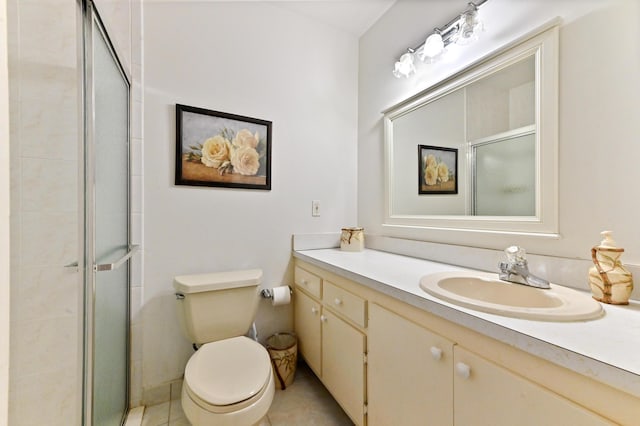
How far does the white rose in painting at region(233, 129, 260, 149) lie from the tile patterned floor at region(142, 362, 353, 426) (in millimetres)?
1567

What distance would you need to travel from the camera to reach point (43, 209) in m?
1.03

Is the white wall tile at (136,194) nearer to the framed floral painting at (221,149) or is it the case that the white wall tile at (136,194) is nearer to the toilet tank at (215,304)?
the framed floral painting at (221,149)

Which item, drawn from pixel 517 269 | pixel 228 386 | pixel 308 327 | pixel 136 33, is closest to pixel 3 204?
pixel 228 386

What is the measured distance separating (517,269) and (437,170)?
2.36ft

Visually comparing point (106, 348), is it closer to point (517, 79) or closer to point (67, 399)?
point (67, 399)

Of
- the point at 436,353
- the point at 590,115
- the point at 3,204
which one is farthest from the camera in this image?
the point at 590,115

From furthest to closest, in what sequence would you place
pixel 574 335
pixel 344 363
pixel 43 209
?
pixel 344 363
pixel 43 209
pixel 574 335

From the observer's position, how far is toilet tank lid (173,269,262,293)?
133cm

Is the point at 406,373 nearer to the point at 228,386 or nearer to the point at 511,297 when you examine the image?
the point at 511,297

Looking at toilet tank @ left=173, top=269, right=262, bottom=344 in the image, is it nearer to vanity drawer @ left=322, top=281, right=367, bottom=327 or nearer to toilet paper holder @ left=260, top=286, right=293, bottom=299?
toilet paper holder @ left=260, top=286, right=293, bottom=299

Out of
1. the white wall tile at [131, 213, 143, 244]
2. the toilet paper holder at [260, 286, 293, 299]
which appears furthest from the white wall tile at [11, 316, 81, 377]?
the toilet paper holder at [260, 286, 293, 299]

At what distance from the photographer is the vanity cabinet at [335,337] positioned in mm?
1173

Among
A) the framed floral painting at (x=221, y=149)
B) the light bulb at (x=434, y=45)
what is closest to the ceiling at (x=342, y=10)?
the light bulb at (x=434, y=45)

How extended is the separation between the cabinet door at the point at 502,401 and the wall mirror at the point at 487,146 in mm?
664
